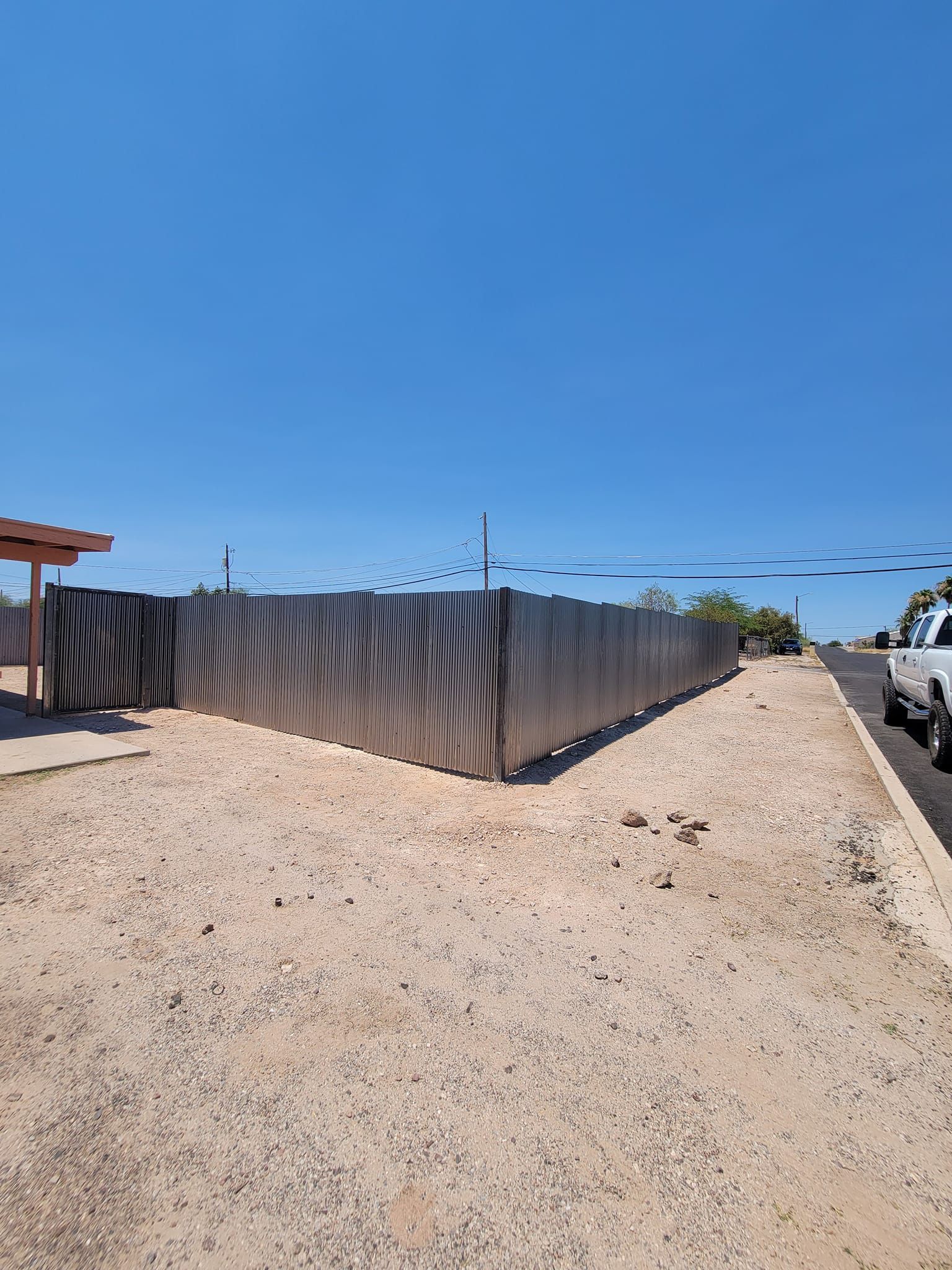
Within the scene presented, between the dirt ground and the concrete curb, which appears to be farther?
the concrete curb

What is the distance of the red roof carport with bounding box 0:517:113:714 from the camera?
9.34 meters

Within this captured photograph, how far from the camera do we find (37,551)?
9.99 metres

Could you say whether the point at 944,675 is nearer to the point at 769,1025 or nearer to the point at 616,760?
the point at 616,760

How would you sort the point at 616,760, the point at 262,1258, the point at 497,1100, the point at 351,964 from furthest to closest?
the point at 616,760 → the point at 351,964 → the point at 497,1100 → the point at 262,1258

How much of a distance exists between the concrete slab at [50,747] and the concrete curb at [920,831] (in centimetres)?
829

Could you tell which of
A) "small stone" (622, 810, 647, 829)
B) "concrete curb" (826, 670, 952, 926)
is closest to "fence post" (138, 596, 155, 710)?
"small stone" (622, 810, 647, 829)

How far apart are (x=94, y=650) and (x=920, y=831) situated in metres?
12.7

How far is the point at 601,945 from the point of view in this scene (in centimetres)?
304

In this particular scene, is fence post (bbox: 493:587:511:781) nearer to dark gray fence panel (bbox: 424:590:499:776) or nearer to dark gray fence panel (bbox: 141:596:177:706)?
dark gray fence panel (bbox: 424:590:499:776)

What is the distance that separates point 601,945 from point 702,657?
16360mm

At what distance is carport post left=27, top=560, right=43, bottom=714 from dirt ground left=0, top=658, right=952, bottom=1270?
20.3ft

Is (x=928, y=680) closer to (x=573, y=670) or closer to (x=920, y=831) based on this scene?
(x=920, y=831)

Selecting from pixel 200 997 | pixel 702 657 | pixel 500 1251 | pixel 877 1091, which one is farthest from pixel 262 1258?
pixel 702 657

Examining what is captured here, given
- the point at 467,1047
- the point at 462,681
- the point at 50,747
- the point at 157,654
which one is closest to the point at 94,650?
the point at 157,654
